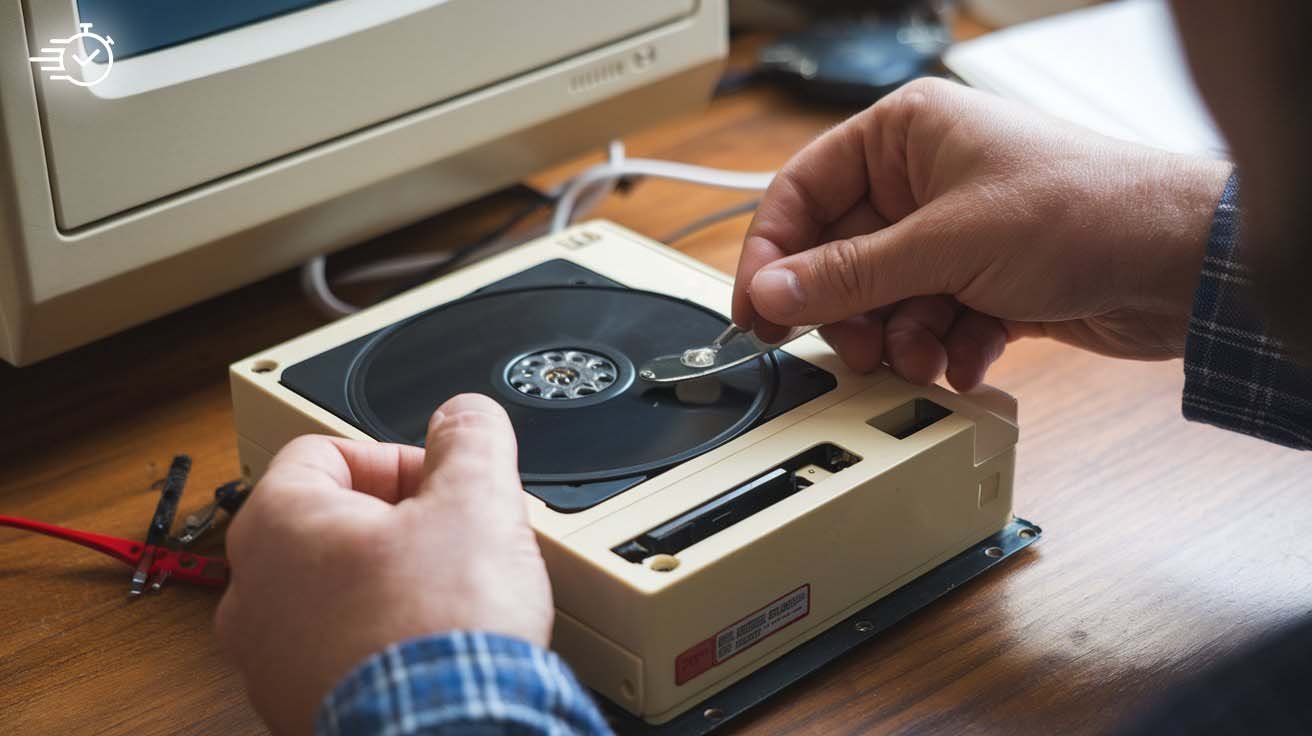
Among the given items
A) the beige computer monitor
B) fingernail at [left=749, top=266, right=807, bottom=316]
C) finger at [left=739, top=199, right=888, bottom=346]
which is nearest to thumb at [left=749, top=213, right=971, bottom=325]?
fingernail at [left=749, top=266, right=807, bottom=316]

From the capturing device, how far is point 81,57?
72cm

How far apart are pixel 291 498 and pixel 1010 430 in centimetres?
35

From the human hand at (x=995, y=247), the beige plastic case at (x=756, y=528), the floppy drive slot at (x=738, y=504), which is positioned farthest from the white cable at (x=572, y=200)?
the floppy drive slot at (x=738, y=504)

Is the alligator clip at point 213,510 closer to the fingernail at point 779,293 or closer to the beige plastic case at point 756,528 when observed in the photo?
the beige plastic case at point 756,528

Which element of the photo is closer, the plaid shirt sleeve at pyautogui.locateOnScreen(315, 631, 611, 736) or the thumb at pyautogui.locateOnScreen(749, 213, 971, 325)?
the plaid shirt sleeve at pyautogui.locateOnScreen(315, 631, 611, 736)

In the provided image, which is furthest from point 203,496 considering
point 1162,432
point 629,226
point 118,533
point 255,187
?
point 1162,432

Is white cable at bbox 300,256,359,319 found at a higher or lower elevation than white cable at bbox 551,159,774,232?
lower

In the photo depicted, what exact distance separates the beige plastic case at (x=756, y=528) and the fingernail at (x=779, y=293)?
1.7 inches

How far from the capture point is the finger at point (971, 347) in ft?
2.62

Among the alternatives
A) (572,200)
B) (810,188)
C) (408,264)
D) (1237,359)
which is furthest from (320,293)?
(1237,359)

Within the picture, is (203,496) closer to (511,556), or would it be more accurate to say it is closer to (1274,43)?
(511,556)

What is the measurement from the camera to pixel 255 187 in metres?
0.82

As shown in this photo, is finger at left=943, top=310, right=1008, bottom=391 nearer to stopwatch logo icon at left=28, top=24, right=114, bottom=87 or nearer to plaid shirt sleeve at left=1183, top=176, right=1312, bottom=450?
plaid shirt sleeve at left=1183, top=176, right=1312, bottom=450

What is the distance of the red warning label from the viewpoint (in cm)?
61
